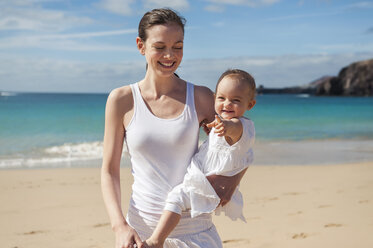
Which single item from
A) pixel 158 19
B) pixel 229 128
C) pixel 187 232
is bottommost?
pixel 187 232

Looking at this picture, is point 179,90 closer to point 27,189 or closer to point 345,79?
point 27,189

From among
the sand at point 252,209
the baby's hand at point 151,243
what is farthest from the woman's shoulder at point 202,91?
the sand at point 252,209

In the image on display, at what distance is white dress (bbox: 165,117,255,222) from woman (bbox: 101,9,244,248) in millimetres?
52

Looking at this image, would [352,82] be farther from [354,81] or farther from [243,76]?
[243,76]

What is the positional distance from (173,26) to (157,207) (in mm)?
918

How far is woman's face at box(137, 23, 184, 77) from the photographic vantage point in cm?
219

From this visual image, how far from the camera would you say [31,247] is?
15.9 ft

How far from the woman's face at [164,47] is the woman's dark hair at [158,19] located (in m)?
0.02

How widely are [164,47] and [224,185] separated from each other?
2.50ft

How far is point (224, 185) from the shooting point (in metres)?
2.20

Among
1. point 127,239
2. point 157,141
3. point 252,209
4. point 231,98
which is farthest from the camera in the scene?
point 252,209

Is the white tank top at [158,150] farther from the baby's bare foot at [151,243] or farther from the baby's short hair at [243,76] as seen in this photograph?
the baby's short hair at [243,76]

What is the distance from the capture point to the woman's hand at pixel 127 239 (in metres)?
2.02

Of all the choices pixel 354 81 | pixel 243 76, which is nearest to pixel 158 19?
pixel 243 76
